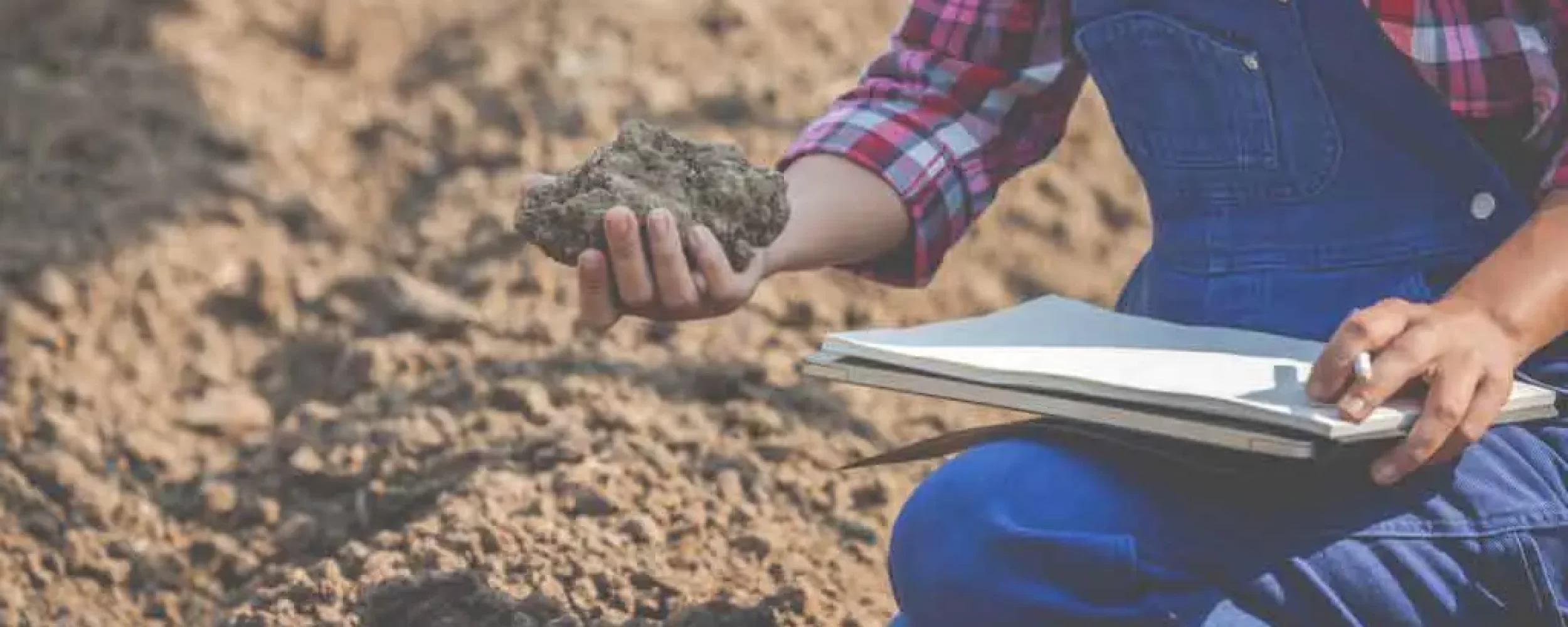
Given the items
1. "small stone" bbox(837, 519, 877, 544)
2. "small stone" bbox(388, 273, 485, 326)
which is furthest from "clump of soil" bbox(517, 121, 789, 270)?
"small stone" bbox(388, 273, 485, 326)

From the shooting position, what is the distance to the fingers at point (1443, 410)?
1796 mm

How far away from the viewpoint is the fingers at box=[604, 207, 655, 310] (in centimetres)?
196

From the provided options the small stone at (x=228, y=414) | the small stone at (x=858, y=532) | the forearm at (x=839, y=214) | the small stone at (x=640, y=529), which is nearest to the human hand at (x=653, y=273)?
the forearm at (x=839, y=214)

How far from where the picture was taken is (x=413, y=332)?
3.52 meters

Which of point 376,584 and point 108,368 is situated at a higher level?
point 108,368

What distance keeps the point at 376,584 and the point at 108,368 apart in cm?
109

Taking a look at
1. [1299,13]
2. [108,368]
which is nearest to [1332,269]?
[1299,13]

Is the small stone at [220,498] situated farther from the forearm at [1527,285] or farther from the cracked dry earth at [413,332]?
the forearm at [1527,285]

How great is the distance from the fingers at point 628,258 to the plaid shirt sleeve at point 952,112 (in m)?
0.35

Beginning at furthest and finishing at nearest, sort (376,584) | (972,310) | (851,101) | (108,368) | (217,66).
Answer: (217,66) < (972,310) < (108,368) < (376,584) < (851,101)

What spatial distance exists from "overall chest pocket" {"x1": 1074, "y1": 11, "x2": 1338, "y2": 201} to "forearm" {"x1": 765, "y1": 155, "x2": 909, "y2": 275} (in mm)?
219

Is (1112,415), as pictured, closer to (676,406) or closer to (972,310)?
(676,406)

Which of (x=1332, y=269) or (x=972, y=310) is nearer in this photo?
(x=1332, y=269)

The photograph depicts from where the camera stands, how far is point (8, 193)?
3912 millimetres
